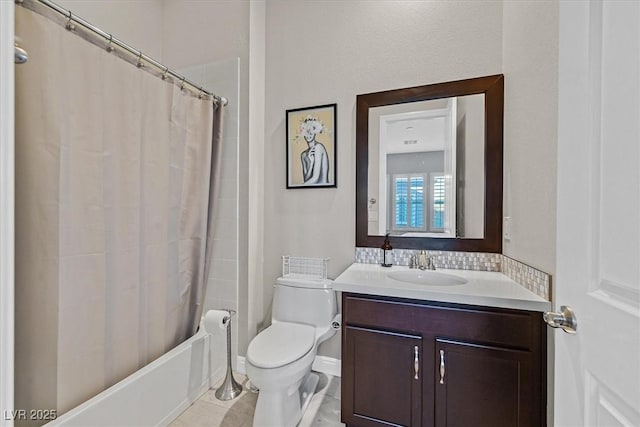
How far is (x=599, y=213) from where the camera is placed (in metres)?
0.59

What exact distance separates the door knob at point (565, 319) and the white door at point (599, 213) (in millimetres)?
16

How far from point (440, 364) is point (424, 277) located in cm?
50

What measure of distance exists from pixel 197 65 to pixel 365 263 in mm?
1938

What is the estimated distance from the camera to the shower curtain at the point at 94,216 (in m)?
1.09

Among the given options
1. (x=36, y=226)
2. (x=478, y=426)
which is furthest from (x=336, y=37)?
(x=478, y=426)

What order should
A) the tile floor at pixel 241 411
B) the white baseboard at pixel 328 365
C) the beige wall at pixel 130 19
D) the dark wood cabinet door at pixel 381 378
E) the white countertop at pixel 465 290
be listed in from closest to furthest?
the white countertop at pixel 465 290
the dark wood cabinet door at pixel 381 378
the tile floor at pixel 241 411
the beige wall at pixel 130 19
the white baseboard at pixel 328 365

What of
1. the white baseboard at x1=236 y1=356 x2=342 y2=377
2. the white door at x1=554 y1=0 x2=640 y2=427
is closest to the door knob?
the white door at x1=554 y1=0 x2=640 y2=427

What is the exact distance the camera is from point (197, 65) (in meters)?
2.21

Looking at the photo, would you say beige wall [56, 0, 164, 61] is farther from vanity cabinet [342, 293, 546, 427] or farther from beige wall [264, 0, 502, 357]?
vanity cabinet [342, 293, 546, 427]

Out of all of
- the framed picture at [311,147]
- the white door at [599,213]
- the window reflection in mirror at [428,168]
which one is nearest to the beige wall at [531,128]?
the window reflection in mirror at [428,168]

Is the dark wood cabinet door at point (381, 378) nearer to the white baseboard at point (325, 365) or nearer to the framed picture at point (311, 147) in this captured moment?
the white baseboard at point (325, 365)

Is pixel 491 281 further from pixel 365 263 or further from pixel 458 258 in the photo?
pixel 365 263

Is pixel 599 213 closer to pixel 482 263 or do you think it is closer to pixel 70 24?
pixel 482 263

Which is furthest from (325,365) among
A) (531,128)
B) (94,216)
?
(531,128)
